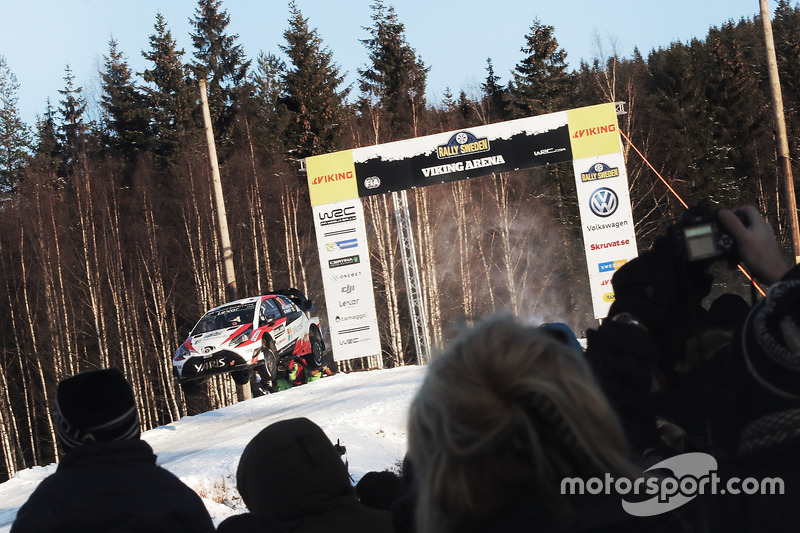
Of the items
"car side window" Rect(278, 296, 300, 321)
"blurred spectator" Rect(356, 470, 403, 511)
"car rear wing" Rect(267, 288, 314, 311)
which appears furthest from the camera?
"car rear wing" Rect(267, 288, 314, 311)

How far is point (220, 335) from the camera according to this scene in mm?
17359

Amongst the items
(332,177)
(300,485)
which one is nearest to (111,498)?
(300,485)

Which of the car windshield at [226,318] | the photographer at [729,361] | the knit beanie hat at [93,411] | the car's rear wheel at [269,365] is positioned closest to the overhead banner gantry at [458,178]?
the car's rear wheel at [269,365]

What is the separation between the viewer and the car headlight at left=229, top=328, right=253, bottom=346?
17188 mm

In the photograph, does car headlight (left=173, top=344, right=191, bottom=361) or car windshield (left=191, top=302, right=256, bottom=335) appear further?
car windshield (left=191, top=302, right=256, bottom=335)

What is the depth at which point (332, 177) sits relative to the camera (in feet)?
62.2

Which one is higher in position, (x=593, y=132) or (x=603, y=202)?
(x=593, y=132)

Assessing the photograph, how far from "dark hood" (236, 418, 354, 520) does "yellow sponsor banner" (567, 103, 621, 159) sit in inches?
656

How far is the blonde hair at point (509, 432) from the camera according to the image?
138 cm

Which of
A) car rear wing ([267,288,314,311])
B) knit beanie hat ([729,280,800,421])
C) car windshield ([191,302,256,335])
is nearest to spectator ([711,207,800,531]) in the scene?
knit beanie hat ([729,280,800,421])

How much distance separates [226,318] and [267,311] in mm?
981

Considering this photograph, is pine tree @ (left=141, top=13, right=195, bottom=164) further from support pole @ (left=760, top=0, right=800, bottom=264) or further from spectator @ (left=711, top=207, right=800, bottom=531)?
spectator @ (left=711, top=207, right=800, bottom=531)

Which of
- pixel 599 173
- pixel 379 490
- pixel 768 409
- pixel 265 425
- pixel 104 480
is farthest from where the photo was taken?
pixel 599 173

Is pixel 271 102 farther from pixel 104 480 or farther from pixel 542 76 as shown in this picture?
pixel 104 480
